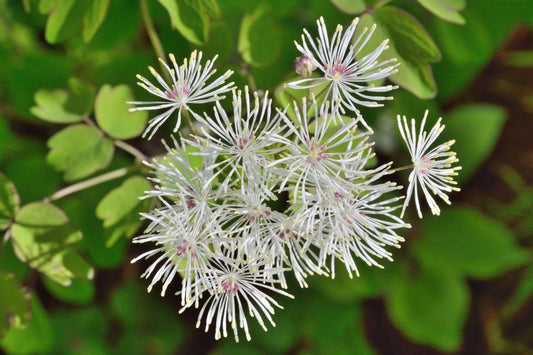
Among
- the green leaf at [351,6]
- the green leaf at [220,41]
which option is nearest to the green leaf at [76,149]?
the green leaf at [220,41]

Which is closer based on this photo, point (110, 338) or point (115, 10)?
point (115, 10)

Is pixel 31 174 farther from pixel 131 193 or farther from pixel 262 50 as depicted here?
pixel 262 50

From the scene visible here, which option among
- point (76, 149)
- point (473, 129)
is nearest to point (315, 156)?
point (76, 149)

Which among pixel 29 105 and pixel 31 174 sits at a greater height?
pixel 29 105

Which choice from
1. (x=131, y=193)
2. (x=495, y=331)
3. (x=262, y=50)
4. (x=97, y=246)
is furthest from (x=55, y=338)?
(x=495, y=331)

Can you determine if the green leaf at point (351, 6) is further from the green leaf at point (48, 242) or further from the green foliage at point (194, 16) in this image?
the green leaf at point (48, 242)

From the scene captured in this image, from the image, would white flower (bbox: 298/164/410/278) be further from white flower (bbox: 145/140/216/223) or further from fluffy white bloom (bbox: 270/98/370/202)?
white flower (bbox: 145/140/216/223)

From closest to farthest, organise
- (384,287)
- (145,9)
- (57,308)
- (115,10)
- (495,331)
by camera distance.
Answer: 1. (145,9)
2. (115,10)
3. (384,287)
4. (57,308)
5. (495,331)
